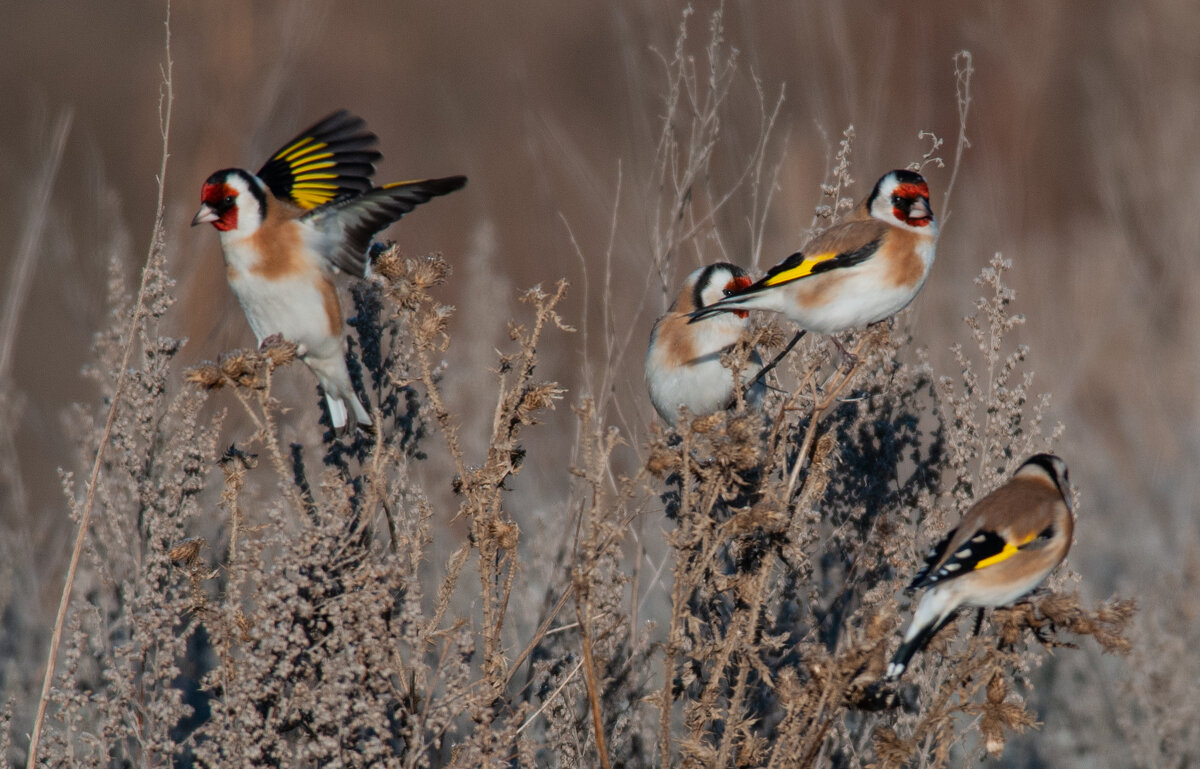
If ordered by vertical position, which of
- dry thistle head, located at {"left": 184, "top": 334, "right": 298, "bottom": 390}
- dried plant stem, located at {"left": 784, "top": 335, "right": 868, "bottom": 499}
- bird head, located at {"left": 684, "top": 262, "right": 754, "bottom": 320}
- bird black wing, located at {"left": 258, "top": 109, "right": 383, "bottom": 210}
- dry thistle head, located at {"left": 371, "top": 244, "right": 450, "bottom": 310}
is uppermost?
bird black wing, located at {"left": 258, "top": 109, "right": 383, "bottom": 210}

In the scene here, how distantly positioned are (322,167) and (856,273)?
7.18 ft

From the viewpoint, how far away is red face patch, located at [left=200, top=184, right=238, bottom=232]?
4.41 m

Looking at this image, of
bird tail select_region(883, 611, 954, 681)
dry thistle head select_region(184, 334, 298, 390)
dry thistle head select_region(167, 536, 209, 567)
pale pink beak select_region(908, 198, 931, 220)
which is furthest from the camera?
pale pink beak select_region(908, 198, 931, 220)

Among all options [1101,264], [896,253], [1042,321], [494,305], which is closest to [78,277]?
[494,305]

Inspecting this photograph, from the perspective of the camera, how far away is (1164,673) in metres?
5.07

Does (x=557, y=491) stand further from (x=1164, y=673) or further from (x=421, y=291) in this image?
(x=421, y=291)

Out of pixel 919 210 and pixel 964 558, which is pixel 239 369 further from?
pixel 919 210

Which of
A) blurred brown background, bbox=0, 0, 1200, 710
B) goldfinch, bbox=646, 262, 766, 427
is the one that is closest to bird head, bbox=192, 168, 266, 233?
blurred brown background, bbox=0, 0, 1200, 710

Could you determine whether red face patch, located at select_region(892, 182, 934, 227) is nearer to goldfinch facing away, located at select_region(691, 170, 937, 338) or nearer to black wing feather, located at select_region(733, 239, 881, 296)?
goldfinch facing away, located at select_region(691, 170, 937, 338)

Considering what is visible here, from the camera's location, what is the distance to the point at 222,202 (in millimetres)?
4418

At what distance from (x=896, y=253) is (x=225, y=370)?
6.53 feet

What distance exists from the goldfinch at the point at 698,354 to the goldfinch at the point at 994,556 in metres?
1.23

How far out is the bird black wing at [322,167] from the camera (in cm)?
477

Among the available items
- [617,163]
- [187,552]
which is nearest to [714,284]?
[187,552]
